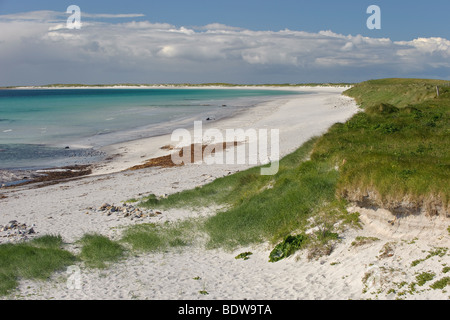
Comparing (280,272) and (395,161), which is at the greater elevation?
(395,161)

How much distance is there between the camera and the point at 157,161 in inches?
1071

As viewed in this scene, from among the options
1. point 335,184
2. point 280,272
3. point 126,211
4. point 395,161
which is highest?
point 395,161

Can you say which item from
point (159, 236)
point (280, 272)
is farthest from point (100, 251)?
point (280, 272)

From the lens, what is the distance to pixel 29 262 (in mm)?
10344

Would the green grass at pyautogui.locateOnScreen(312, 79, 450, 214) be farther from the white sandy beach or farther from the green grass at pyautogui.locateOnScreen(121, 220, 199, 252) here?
the green grass at pyautogui.locateOnScreen(121, 220, 199, 252)

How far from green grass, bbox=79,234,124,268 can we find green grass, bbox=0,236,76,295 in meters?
0.38

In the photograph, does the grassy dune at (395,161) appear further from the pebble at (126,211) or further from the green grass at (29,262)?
the green grass at (29,262)

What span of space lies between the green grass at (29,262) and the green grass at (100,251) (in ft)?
1.26

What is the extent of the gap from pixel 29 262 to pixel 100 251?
1.68 m

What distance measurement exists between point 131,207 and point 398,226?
392 inches

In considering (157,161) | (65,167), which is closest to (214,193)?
(157,161)

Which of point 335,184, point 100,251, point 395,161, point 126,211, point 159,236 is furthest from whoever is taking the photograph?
point 126,211

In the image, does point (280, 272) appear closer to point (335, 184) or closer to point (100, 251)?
point (335, 184)
